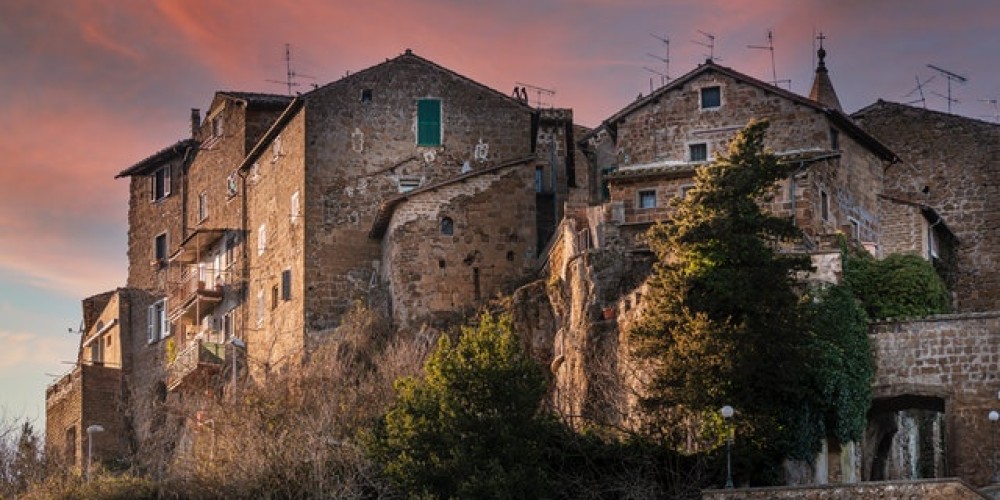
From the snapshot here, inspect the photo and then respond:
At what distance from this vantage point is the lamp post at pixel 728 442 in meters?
45.8

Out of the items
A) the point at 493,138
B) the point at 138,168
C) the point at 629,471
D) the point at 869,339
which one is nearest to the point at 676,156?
the point at 493,138

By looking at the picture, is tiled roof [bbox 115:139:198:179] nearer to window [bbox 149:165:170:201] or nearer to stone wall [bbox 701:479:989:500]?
window [bbox 149:165:170:201]

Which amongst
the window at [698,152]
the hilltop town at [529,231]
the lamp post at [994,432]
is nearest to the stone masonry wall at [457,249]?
the hilltop town at [529,231]

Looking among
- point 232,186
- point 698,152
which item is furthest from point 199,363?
point 698,152

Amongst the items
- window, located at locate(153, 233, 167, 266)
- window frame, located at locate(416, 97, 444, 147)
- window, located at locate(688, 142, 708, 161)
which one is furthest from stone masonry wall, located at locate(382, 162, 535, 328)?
window, located at locate(153, 233, 167, 266)

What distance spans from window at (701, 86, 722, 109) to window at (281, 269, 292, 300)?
14815 mm

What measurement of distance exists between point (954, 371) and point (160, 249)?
40902mm

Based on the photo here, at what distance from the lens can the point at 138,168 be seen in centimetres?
8625

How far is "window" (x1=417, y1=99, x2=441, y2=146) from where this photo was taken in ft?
221

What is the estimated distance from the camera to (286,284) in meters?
68.5

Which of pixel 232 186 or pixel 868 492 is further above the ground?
pixel 232 186

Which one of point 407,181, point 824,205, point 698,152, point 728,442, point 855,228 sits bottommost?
point 728,442

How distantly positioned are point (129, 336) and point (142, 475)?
1833 centimetres

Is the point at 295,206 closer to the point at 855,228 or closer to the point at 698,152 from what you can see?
the point at 698,152
